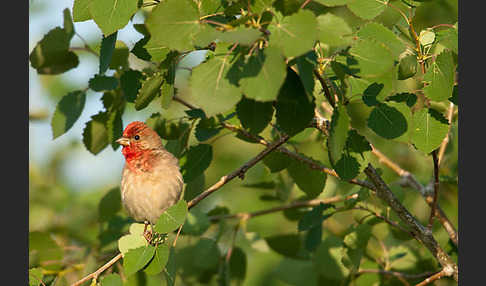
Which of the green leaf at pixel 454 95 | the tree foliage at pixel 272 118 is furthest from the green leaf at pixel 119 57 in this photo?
the green leaf at pixel 454 95

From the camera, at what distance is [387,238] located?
220 inches

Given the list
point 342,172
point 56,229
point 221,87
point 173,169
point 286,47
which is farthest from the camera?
point 56,229

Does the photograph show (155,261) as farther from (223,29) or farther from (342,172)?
(223,29)

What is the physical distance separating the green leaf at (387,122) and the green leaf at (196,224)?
2204 mm

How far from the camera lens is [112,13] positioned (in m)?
3.27

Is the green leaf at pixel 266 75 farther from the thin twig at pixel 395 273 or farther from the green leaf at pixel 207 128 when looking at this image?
the thin twig at pixel 395 273

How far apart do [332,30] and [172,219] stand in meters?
1.54

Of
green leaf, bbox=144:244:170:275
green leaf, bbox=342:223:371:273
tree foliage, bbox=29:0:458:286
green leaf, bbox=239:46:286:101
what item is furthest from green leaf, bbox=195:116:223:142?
green leaf, bbox=239:46:286:101

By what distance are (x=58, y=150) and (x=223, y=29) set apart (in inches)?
321

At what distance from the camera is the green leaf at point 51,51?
16.3 ft

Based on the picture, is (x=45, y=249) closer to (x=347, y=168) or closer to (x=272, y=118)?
(x=272, y=118)

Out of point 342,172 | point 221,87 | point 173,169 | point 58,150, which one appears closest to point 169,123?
point 173,169

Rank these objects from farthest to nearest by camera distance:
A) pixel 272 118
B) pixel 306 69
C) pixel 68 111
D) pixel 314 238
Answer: pixel 314 238, pixel 68 111, pixel 272 118, pixel 306 69

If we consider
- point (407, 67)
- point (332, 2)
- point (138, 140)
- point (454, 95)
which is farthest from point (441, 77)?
point (138, 140)
